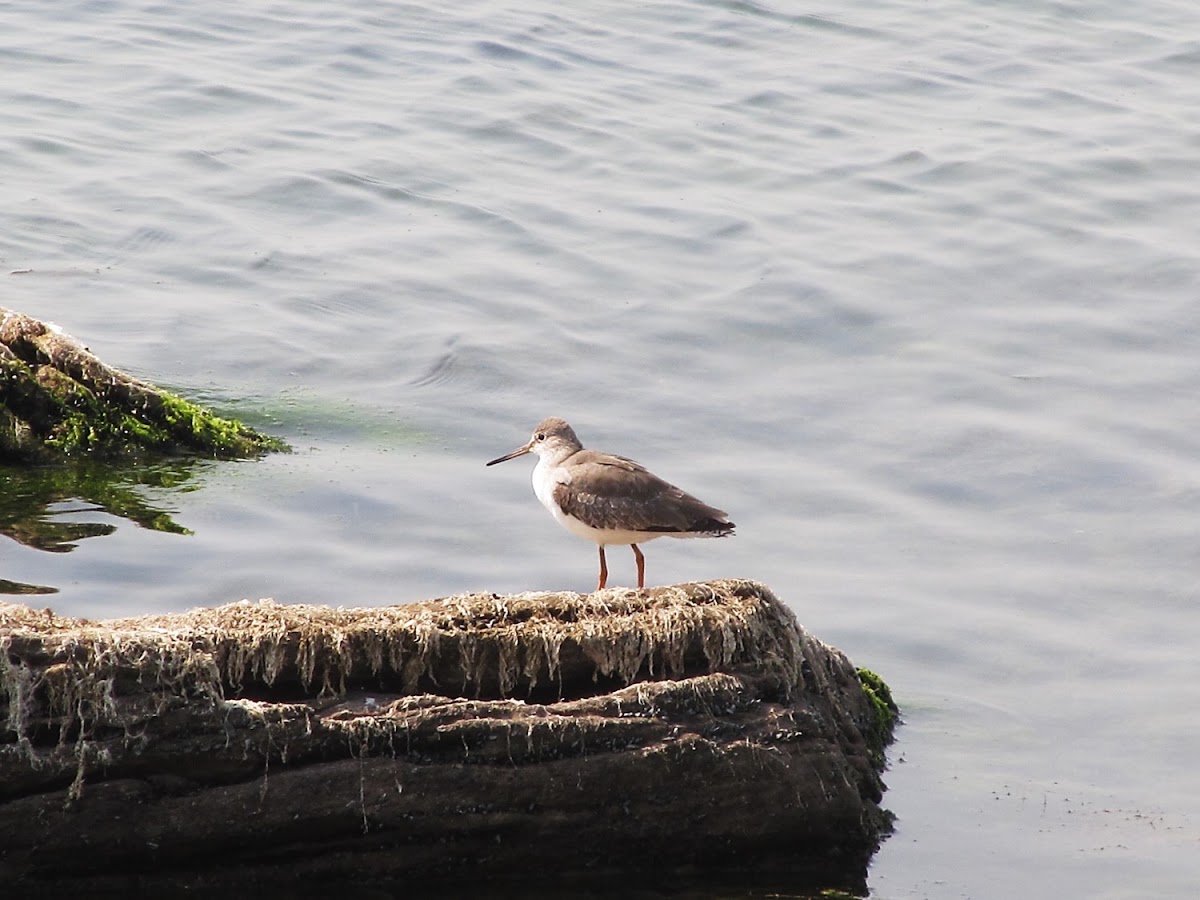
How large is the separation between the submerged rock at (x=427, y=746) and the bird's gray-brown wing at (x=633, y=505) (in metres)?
1.25

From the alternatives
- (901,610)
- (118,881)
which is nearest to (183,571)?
(118,881)

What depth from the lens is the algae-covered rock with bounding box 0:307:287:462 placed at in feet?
32.7

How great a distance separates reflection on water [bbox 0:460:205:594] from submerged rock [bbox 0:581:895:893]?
3.31 meters

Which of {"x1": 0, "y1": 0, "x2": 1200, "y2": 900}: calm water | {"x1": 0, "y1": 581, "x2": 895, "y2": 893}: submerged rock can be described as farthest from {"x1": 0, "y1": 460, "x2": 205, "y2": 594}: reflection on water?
{"x1": 0, "y1": 581, "x2": 895, "y2": 893}: submerged rock

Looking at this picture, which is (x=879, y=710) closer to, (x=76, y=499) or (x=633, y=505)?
(x=633, y=505)

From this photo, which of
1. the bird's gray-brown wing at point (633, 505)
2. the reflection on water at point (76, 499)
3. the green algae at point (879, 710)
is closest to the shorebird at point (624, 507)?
the bird's gray-brown wing at point (633, 505)

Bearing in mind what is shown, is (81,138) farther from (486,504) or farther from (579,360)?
(486,504)

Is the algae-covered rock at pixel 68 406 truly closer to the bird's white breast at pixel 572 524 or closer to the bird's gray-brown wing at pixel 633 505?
the bird's white breast at pixel 572 524

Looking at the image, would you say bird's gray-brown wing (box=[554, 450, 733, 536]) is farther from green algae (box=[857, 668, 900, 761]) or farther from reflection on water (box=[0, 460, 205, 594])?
reflection on water (box=[0, 460, 205, 594])

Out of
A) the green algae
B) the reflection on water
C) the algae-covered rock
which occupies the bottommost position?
the green algae

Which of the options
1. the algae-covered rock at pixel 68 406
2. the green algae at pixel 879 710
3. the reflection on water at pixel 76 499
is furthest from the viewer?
the algae-covered rock at pixel 68 406

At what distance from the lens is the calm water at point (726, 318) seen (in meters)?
8.88

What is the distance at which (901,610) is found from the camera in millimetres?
9484

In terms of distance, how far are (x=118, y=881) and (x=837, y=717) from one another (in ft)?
9.46
